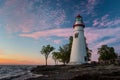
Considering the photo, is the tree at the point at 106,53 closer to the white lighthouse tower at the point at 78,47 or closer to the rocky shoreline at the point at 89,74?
the white lighthouse tower at the point at 78,47

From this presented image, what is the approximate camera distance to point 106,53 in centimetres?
7344

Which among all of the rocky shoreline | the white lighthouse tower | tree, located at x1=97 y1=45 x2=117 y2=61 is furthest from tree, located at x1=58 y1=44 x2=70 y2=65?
the rocky shoreline

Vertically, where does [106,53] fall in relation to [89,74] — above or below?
above

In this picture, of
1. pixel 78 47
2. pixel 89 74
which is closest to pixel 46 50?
pixel 78 47

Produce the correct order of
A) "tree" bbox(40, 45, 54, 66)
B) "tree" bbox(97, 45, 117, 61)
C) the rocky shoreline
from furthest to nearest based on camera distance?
"tree" bbox(40, 45, 54, 66) < "tree" bbox(97, 45, 117, 61) < the rocky shoreline

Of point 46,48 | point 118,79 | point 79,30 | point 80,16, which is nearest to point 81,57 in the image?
point 79,30

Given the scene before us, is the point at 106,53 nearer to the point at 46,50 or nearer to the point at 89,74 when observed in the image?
the point at 46,50

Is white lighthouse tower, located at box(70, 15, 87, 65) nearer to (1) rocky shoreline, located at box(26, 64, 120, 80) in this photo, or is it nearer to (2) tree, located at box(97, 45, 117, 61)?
(1) rocky shoreline, located at box(26, 64, 120, 80)

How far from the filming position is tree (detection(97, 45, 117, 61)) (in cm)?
A: 7212

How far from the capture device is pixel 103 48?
246 feet

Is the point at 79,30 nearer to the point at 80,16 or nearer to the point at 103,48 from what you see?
the point at 80,16

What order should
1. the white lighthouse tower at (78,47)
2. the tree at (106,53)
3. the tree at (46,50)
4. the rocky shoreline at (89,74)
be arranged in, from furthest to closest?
1. the tree at (46,50)
2. the tree at (106,53)
3. the white lighthouse tower at (78,47)
4. the rocky shoreline at (89,74)

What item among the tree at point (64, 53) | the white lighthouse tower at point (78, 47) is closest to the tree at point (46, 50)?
the tree at point (64, 53)

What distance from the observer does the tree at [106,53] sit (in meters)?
72.1
